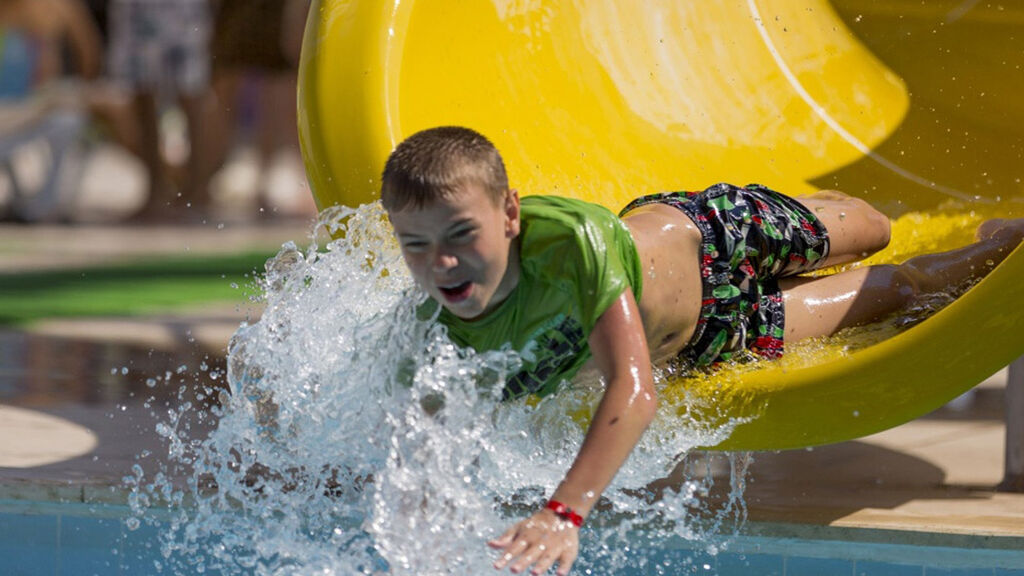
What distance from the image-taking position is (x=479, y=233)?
6.82ft

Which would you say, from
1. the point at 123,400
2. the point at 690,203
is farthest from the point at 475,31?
the point at 123,400

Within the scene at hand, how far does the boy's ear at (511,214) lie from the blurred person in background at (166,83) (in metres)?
7.07

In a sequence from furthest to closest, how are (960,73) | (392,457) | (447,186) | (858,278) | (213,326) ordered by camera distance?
(213,326)
(960,73)
(858,278)
(392,457)
(447,186)

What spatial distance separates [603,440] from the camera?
6.72ft

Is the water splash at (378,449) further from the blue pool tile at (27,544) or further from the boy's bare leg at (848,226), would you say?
the boy's bare leg at (848,226)

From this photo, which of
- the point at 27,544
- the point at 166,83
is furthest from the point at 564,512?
the point at 166,83

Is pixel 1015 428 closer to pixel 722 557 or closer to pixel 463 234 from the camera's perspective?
pixel 722 557

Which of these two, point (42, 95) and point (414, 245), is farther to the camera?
point (42, 95)

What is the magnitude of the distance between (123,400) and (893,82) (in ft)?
7.70

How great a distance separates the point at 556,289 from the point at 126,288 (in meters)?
4.27

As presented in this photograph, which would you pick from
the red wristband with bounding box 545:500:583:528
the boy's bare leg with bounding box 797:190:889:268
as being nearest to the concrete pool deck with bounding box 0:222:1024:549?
the boy's bare leg with bounding box 797:190:889:268

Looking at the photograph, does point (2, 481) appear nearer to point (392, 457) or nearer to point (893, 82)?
point (392, 457)

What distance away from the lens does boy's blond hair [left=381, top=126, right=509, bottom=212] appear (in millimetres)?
2035

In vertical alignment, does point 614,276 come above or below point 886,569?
above
